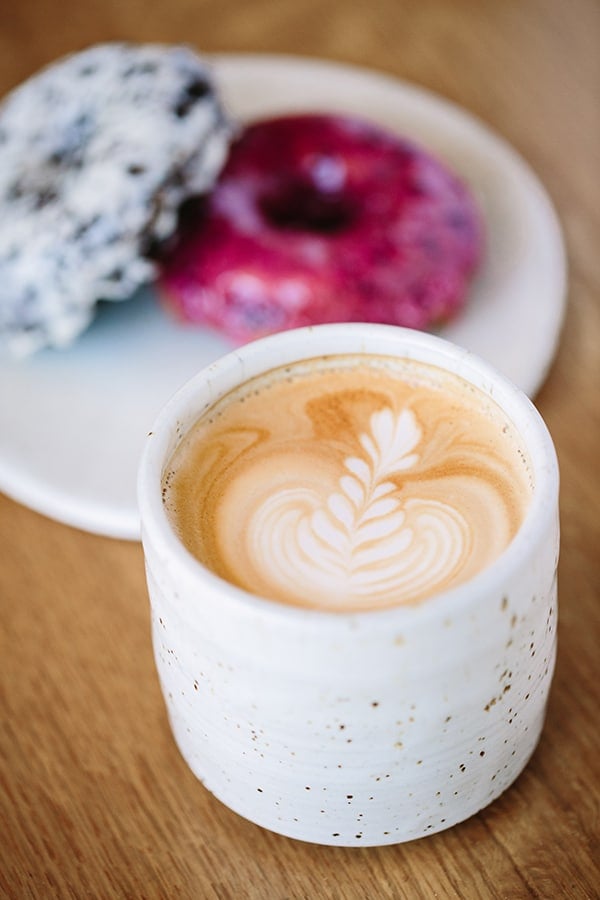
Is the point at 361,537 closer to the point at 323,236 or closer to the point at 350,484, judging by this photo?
the point at 350,484

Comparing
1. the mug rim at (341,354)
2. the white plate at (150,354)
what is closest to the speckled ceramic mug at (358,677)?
the mug rim at (341,354)

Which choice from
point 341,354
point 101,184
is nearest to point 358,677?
point 341,354

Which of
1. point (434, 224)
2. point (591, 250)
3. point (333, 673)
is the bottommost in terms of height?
point (591, 250)

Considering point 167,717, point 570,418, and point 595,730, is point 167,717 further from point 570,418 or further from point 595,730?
point 570,418

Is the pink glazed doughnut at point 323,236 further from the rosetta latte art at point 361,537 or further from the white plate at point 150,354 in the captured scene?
the rosetta latte art at point 361,537

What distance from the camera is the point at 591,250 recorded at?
1056 millimetres

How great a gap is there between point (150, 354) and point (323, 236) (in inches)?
7.1

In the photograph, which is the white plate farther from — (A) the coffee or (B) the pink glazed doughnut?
(A) the coffee

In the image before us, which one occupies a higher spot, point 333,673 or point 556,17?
point 333,673

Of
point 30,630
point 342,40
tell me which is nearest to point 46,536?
point 30,630

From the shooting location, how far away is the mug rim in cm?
51

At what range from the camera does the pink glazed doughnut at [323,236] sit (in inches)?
36.3

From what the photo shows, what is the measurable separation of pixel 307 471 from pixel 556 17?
3.09 ft

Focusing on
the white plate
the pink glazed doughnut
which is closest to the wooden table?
the white plate
